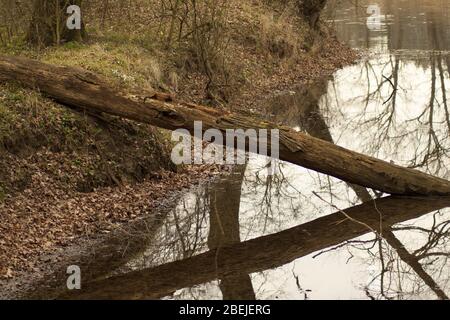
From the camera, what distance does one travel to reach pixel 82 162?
12.7 m

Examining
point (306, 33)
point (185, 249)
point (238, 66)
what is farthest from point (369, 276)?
point (306, 33)

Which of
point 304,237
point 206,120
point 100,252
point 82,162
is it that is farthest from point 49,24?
point 304,237

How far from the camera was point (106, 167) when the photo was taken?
1298cm

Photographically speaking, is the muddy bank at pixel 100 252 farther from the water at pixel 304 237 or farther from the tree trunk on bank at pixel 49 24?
the tree trunk on bank at pixel 49 24

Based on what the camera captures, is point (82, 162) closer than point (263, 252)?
No

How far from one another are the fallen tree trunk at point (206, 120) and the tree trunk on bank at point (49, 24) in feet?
14.3

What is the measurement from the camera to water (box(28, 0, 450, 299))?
9.49 m

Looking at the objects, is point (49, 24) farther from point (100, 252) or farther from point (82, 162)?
point (100, 252)

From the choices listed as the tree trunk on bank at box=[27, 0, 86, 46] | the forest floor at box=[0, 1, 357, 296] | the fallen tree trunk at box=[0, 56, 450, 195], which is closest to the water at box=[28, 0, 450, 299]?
the fallen tree trunk at box=[0, 56, 450, 195]

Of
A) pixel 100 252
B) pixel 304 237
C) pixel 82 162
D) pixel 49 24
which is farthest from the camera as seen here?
pixel 49 24

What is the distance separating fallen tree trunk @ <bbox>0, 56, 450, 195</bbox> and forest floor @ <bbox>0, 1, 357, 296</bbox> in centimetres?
34

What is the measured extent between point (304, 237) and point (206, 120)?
2.80 meters

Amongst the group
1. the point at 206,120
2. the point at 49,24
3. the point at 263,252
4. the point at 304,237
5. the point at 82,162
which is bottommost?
the point at 263,252
